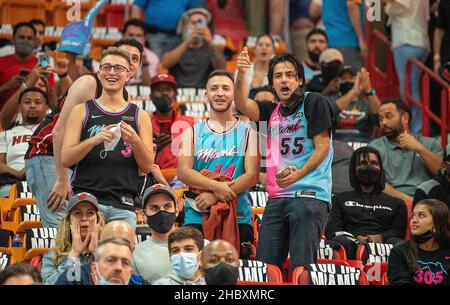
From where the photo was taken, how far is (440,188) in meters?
10.5

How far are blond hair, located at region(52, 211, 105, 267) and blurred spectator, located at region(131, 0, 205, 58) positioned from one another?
730 cm

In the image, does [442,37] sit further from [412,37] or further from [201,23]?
[201,23]

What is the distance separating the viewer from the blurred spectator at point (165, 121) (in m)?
11.5

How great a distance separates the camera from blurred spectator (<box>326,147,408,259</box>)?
1033 cm

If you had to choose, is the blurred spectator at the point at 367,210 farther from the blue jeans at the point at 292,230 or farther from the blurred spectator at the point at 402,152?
the blue jeans at the point at 292,230

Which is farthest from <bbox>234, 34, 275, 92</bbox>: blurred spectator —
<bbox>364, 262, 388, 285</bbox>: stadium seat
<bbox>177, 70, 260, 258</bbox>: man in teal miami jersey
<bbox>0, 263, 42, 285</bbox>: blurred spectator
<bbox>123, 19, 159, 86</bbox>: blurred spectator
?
<bbox>0, 263, 42, 285</bbox>: blurred spectator

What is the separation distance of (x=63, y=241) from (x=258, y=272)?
146cm

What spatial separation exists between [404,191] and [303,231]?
132 inches

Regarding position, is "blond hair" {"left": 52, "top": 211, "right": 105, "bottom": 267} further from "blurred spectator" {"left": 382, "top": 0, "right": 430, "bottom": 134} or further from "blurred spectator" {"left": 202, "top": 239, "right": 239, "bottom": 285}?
"blurred spectator" {"left": 382, "top": 0, "right": 430, "bottom": 134}
